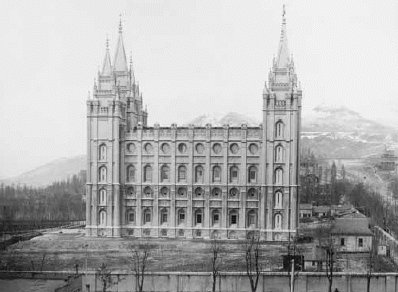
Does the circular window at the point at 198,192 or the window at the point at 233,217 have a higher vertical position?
the circular window at the point at 198,192

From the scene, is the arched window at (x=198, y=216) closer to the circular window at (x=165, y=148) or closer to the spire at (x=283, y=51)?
the circular window at (x=165, y=148)

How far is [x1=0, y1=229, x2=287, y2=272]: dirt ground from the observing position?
53.8 meters

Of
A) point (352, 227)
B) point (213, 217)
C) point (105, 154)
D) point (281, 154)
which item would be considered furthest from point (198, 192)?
point (352, 227)

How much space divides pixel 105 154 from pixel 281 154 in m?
24.4

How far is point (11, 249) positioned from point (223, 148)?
2979cm

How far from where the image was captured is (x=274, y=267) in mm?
53062

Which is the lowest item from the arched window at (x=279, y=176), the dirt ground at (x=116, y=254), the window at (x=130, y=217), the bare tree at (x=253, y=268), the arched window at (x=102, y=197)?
the dirt ground at (x=116, y=254)

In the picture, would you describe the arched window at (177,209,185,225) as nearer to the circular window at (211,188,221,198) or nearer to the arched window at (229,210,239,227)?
the circular window at (211,188,221,198)

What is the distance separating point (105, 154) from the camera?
255 ft

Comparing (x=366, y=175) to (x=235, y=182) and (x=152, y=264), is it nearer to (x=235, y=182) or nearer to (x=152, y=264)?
(x=235, y=182)

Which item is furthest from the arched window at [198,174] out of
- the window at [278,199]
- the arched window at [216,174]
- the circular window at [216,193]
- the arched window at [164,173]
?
the window at [278,199]

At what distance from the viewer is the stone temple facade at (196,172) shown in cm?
7331

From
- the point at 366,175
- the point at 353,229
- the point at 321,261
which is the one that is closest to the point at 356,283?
the point at 321,261

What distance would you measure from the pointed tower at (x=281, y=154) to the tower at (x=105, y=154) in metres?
20.3
